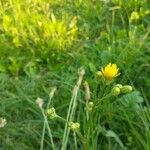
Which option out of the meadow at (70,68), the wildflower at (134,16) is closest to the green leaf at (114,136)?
the meadow at (70,68)

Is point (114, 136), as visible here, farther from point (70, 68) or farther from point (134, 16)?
point (134, 16)

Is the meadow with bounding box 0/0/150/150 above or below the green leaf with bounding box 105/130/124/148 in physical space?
above

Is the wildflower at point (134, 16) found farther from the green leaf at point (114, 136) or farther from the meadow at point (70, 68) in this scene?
the green leaf at point (114, 136)

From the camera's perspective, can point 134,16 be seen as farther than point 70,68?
Yes

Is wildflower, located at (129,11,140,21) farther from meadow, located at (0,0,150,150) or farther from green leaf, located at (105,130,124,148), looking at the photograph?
green leaf, located at (105,130,124,148)

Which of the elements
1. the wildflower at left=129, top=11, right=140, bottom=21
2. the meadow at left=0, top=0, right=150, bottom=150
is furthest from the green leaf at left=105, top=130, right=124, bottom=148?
the wildflower at left=129, top=11, right=140, bottom=21

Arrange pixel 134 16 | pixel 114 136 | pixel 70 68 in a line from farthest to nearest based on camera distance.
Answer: pixel 134 16 < pixel 70 68 < pixel 114 136

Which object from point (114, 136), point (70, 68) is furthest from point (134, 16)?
point (114, 136)

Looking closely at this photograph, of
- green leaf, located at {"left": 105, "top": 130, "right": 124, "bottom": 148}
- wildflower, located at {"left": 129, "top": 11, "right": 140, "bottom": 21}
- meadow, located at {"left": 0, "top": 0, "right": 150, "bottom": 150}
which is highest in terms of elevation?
wildflower, located at {"left": 129, "top": 11, "right": 140, "bottom": 21}
